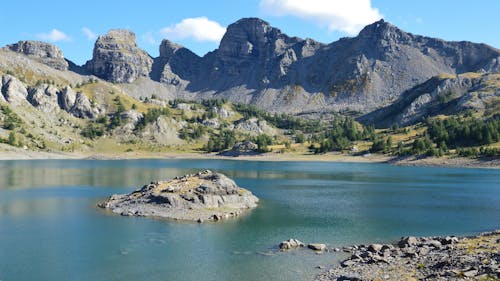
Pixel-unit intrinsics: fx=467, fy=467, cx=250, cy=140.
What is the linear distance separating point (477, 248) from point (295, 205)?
155 feet

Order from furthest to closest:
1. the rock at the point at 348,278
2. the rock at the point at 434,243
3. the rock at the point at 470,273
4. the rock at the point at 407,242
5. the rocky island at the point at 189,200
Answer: the rocky island at the point at 189,200 < the rock at the point at 407,242 < the rock at the point at 434,243 < the rock at the point at 348,278 < the rock at the point at 470,273

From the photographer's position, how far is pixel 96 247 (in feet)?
198

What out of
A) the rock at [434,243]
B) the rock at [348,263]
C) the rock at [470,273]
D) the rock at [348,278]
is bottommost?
the rock at [348,263]

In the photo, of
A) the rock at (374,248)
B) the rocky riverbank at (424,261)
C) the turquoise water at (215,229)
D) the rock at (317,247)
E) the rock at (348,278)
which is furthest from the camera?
the rock at (317,247)

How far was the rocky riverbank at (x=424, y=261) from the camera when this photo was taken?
43438 millimetres

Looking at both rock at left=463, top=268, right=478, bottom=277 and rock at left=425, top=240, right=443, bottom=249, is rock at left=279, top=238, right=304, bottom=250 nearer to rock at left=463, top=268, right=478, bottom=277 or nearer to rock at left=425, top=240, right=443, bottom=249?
rock at left=425, top=240, right=443, bottom=249

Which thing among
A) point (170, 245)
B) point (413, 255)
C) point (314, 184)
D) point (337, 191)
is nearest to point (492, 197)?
point (337, 191)

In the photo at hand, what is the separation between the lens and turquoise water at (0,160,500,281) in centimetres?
5116

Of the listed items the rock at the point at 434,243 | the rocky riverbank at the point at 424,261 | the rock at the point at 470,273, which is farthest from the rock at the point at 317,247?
the rock at the point at 470,273

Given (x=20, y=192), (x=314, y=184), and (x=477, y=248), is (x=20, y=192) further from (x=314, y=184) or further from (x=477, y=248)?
(x=477, y=248)

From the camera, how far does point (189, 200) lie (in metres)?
85.2

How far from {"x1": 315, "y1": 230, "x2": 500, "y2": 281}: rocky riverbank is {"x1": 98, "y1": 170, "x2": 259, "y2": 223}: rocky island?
31431mm

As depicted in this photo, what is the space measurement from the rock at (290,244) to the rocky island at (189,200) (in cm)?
2004

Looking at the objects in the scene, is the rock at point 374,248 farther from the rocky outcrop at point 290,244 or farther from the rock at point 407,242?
the rocky outcrop at point 290,244
